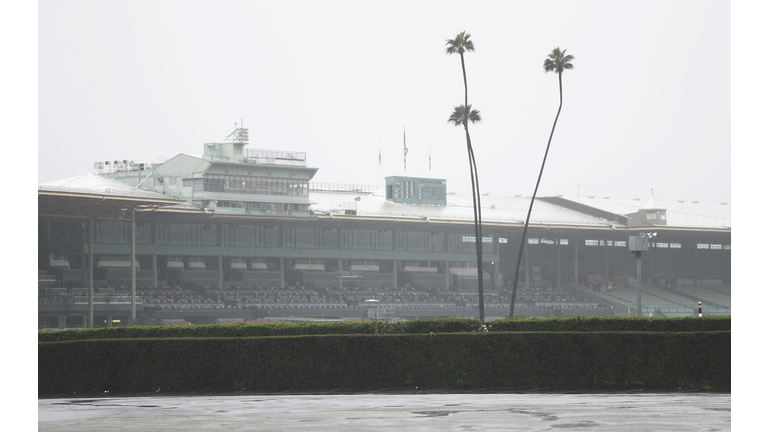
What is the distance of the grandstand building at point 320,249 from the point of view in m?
69.1

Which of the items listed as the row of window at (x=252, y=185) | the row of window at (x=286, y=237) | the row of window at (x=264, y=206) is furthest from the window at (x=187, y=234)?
the row of window at (x=252, y=185)

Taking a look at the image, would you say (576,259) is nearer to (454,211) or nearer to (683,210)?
(454,211)

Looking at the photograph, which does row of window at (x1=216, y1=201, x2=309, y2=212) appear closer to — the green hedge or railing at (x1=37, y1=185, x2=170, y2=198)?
railing at (x1=37, y1=185, x2=170, y2=198)

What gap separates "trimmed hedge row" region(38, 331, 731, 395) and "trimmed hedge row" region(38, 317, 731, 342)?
815mm

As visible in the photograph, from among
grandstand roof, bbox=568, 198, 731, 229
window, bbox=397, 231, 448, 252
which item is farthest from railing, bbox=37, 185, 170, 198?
grandstand roof, bbox=568, 198, 731, 229

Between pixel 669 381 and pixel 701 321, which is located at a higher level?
pixel 701 321

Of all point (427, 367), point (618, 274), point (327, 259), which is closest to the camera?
point (427, 367)

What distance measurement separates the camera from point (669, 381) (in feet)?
63.9

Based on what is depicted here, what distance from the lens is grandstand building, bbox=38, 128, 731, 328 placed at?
69.1 meters

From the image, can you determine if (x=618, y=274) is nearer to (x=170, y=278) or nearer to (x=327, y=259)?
(x=327, y=259)

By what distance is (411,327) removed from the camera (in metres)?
22.2

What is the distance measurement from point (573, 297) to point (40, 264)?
51752 millimetres
